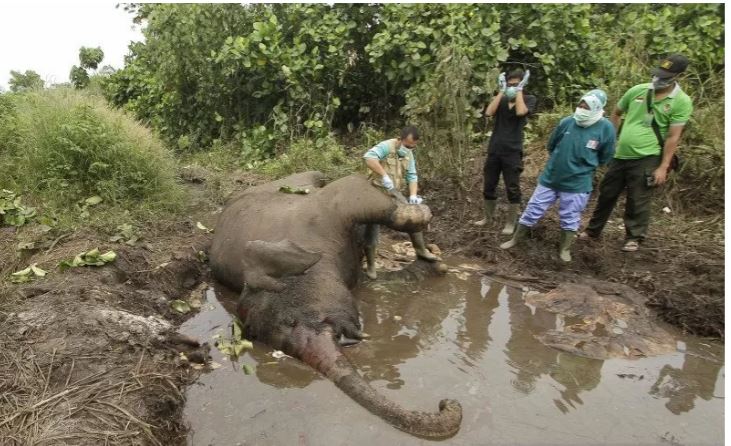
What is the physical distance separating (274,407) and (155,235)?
3079 millimetres

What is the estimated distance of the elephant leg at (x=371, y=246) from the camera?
483 centimetres

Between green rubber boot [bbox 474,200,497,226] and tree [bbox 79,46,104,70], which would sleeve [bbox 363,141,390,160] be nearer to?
green rubber boot [bbox 474,200,497,226]

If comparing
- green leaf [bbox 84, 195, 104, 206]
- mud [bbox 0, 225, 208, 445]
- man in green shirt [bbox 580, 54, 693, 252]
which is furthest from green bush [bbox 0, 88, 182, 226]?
man in green shirt [bbox 580, 54, 693, 252]

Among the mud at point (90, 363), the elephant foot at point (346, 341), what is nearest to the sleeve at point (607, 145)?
the elephant foot at point (346, 341)

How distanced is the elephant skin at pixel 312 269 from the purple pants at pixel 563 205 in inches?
51.5

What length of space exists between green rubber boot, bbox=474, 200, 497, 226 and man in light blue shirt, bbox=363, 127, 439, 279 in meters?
1.10

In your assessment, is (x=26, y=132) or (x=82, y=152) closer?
(x=82, y=152)

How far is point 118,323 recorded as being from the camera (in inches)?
141

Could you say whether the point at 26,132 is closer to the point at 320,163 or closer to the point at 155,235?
the point at 155,235

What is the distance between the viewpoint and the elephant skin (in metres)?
3.15

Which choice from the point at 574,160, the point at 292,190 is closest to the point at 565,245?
the point at 574,160

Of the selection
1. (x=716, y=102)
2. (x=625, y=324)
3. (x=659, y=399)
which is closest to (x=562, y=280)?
(x=625, y=324)

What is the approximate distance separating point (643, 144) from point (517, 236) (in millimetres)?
1471

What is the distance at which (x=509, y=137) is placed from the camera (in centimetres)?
536
